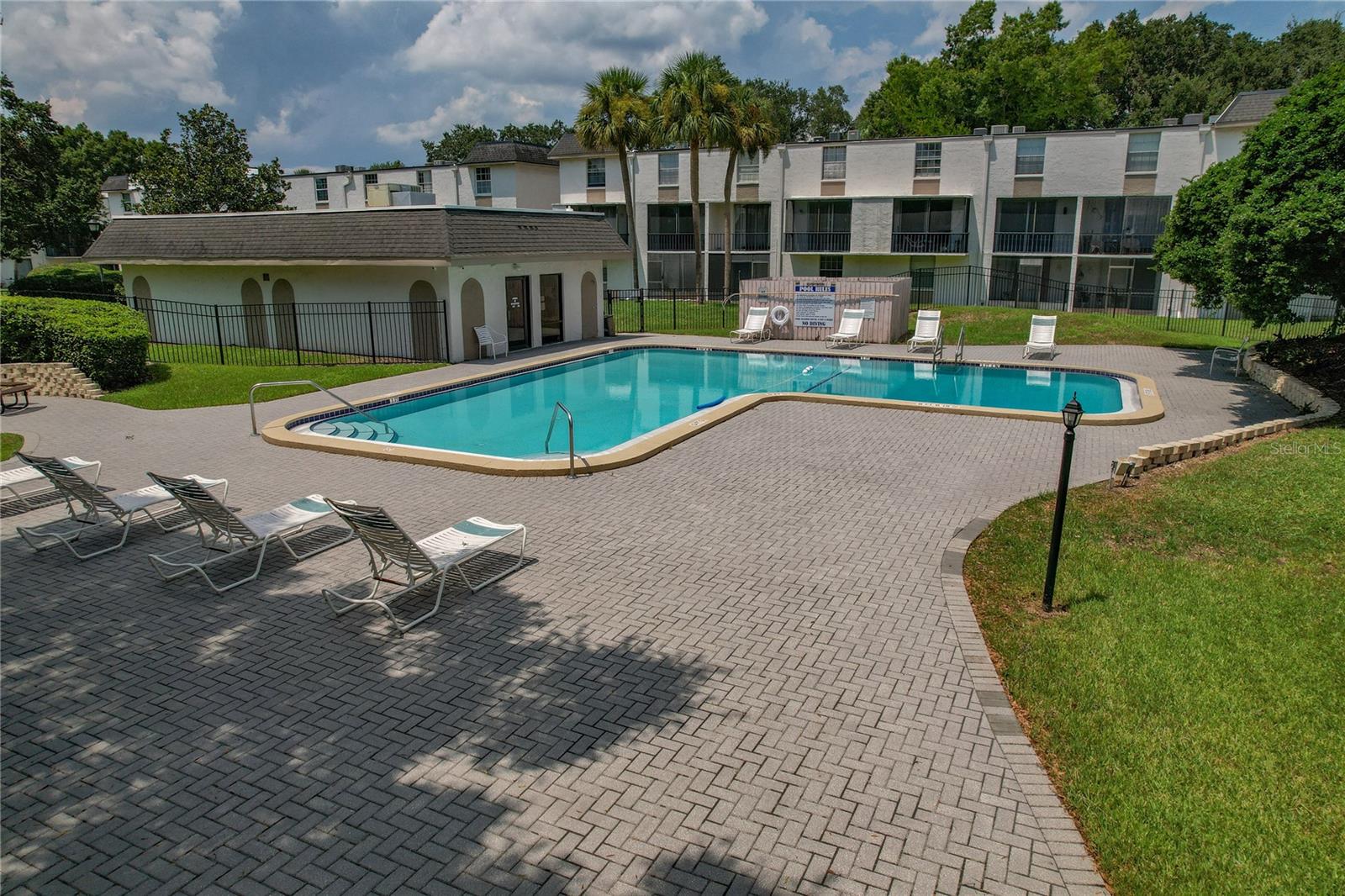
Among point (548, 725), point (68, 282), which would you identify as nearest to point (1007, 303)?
point (548, 725)

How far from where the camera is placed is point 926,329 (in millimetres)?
25625

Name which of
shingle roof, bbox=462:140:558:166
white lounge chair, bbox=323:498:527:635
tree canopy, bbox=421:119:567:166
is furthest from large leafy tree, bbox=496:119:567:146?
white lounge chair, bbox=323:498:527:635

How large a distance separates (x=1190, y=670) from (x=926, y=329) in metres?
20.4

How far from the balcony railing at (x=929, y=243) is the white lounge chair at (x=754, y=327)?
45.4 ft

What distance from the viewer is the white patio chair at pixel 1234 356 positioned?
65.7 feet

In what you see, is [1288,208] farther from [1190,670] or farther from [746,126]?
[746,126]

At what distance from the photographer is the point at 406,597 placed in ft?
25.6

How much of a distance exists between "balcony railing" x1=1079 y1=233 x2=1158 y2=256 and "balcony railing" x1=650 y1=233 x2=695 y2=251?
60.1 feet

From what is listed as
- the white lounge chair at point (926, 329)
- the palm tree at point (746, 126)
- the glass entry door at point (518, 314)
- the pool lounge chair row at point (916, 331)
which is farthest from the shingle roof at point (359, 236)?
the white lounge chair at point (926, 329)

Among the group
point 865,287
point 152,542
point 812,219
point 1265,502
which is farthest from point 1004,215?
point 152,542

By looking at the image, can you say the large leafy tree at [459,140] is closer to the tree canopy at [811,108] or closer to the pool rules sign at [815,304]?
the tree canopy at [811,108]

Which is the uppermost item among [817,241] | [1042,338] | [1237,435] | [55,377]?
[817,241]

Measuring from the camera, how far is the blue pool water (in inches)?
634

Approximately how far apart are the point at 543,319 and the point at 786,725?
22449mm
